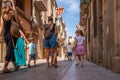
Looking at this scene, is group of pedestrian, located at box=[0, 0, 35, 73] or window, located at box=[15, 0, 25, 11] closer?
group of pedestrian, located at box=[0, 0, 35, 73]

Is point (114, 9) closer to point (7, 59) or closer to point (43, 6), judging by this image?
point (7, 59)

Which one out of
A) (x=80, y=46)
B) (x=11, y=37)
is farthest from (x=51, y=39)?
(x=11, y=37)

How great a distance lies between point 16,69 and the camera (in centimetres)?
982

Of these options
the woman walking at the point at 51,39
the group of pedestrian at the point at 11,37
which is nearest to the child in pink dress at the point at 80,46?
the woman walking at the point at 51,39

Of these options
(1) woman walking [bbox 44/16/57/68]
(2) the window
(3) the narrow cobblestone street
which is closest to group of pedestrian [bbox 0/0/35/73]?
(3) the narrow cobblestone street

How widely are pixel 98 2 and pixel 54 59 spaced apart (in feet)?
15.9

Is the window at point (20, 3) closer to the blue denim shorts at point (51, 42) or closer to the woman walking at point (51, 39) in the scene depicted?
the woman walking at point (51, 39)

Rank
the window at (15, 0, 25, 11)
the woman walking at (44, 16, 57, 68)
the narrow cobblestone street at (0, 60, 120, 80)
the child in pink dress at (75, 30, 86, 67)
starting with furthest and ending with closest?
1. the window at (15, 0, 25, 11)
2. the child in pink dress at (75, 30, 86, 67)
3. the woman walking at (44, 16, 57, 68)
4. the narrow cobblestone street at (0, 60, 120, 80)

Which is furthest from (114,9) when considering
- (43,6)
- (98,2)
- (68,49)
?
(43,6)

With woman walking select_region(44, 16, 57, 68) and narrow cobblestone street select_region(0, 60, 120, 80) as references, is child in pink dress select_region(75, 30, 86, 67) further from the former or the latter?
narrow cobblestone street select_region(0, 60, 120, 80)

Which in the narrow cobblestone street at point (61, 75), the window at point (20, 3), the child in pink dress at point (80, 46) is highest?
the window at point (20, 3)

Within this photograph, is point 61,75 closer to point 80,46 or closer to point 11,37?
point 11,37

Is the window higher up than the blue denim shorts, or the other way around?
the window

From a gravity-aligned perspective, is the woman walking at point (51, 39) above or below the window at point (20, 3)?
below
